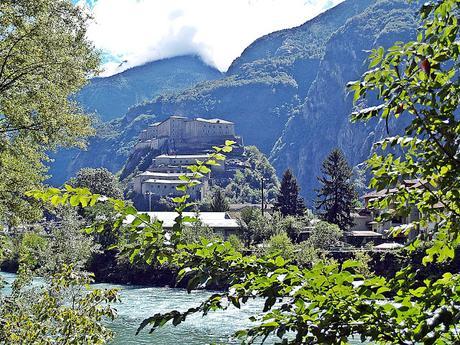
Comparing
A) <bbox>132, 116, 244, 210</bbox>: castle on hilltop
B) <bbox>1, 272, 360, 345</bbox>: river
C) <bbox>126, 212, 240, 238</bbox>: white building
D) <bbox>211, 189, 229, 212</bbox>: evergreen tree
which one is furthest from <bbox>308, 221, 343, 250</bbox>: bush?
<bbox>132, 116, 244, 210</bbox>: castle on hilltop

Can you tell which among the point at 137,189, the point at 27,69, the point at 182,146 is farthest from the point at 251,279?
the point at 182,146

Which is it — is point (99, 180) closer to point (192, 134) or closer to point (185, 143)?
point (185, 143)

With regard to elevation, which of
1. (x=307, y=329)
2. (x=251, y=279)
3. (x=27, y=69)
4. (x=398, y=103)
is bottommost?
(x=307, y=329)

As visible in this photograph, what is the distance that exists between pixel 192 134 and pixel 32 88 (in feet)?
517

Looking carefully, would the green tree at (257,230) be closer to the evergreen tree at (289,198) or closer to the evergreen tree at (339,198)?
the evergreen tree at (339,198)

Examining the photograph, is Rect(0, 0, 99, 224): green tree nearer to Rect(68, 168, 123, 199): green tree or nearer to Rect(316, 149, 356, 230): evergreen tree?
Rect(316, 149, 356, 230): evergreen tree

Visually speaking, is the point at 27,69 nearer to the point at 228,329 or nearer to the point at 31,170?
the point at 31,170

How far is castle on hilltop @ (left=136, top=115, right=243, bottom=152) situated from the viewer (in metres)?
164

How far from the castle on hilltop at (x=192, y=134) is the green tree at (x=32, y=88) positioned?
146 metres

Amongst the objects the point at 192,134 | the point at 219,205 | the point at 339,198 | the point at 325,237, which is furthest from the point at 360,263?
the point at 192,134

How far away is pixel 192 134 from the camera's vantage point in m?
168

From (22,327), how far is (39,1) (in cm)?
600

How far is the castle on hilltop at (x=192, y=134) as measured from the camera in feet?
537

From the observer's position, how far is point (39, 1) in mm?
10664
